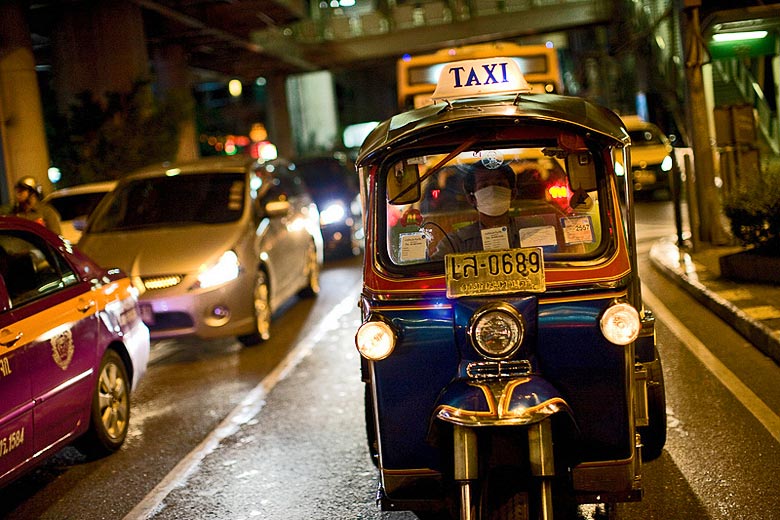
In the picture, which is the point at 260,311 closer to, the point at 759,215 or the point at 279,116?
the point at 759,215

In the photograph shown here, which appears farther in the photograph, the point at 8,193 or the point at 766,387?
the point at 8,193

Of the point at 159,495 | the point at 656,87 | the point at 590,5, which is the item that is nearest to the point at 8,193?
the point at 159,495

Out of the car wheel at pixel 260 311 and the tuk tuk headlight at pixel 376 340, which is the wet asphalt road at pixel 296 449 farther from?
the tuk tuk headlight at pixel 376 340

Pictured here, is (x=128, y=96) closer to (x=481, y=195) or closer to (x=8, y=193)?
(x=8, y=193)

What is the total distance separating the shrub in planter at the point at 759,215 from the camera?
10.9 metres

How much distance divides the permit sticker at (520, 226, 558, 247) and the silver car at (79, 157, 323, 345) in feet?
18.8

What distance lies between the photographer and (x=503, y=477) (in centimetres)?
438

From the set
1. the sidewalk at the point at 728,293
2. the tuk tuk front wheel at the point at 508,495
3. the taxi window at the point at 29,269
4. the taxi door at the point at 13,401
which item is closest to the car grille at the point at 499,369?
the tuk tuk front wheel at the point at 508,495

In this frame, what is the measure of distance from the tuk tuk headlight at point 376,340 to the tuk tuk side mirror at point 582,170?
42.9 inches

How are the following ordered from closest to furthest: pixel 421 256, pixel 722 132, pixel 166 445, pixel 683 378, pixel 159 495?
pixel 421 256, pixel 159 495, pixel 166 445, pixel 683 378, pixel 722 132

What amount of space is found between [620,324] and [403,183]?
1.21m

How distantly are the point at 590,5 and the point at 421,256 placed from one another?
34069 mm

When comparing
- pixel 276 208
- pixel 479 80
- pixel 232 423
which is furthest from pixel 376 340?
pixel 276 208

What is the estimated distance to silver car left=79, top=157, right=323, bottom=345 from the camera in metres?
10.2
